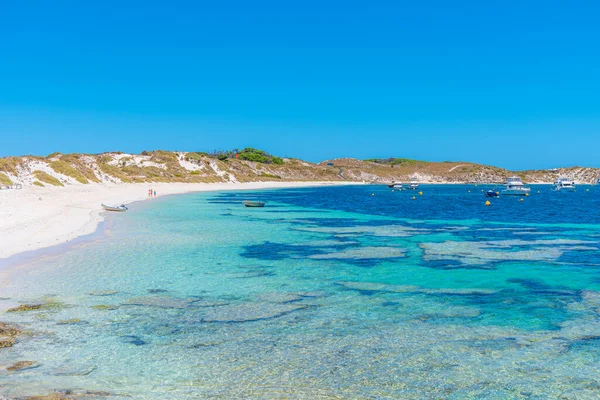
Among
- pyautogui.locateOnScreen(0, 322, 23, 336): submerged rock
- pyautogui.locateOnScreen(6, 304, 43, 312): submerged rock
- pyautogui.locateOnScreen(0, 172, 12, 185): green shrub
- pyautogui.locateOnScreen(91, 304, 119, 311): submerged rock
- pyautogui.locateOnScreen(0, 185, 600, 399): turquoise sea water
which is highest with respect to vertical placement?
pyautogui.locateOnScreen(0, 172, 12, 185): green shrub

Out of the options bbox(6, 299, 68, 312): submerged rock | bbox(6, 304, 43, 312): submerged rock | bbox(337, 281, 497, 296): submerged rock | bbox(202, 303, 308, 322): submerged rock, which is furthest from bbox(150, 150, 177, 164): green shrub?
bbox(202, 303, 308, 322): submerged rock

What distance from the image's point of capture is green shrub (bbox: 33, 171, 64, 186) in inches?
2884

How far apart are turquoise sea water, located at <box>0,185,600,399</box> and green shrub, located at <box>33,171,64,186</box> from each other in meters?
53.9

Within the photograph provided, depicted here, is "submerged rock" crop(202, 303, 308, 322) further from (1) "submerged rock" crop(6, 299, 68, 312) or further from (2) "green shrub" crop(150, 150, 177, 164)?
(2) "green shrub" crop(150, 150, 177, 164)

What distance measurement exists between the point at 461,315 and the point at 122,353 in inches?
347

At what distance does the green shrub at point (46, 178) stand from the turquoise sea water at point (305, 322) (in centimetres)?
5388

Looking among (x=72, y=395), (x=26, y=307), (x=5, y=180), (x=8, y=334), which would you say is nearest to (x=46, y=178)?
(x=5, y=180)

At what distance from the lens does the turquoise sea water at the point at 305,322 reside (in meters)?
9.12

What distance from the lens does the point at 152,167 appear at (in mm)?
129125

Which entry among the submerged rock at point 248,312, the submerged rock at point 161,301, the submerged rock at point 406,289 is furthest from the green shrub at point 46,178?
the submerged rock at point 248,312

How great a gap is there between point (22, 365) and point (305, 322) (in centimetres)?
641

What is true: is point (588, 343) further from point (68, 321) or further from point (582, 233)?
point (582, 233)

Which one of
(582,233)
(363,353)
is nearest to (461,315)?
(363,353)

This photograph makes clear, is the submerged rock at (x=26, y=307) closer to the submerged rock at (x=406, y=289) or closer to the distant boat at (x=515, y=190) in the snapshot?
the submerged rock at (x=406, y=289)
